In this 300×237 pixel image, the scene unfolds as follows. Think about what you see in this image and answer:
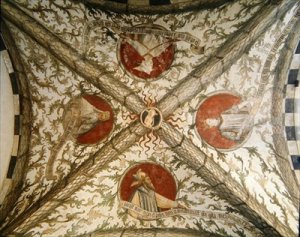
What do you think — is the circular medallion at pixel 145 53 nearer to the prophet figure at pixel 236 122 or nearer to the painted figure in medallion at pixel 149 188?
the prophet figure at pixel 236 122

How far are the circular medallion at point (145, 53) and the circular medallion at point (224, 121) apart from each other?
89 cm

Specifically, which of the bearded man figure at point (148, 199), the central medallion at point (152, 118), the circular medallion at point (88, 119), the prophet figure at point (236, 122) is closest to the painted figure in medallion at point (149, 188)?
the bearded man figure at point (148, 199)

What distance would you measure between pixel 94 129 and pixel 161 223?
5.87 ft

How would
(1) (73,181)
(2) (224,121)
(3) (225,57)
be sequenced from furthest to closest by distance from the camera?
1. (2) (224,121)
2. (1) (73,181)
3. (3) (225,57)

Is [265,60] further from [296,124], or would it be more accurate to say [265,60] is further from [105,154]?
[105,154]

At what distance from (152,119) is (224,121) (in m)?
1.11

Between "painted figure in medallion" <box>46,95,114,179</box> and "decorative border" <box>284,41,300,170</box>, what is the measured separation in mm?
2656

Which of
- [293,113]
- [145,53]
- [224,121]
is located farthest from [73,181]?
[293,113]

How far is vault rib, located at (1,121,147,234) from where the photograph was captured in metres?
4.59

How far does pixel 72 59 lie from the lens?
15.8 ft

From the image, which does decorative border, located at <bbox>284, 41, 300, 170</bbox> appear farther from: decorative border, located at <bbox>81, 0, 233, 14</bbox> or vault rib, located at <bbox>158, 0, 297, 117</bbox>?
decorative border, located at <bbox>81, 0, 233, 14</bbox>

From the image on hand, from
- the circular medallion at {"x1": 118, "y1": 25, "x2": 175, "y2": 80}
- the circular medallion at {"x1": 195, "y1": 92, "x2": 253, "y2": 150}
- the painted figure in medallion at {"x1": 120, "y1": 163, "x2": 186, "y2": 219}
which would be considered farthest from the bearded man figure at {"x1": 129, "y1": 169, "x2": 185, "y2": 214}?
the circular medallion at {"x1": 118, "y1": 25, "x2": 175, "y2": 80}

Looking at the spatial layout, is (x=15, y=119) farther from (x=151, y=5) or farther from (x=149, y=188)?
(x=151, y=5)

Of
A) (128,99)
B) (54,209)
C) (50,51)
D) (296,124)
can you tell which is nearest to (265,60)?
(296,124)
